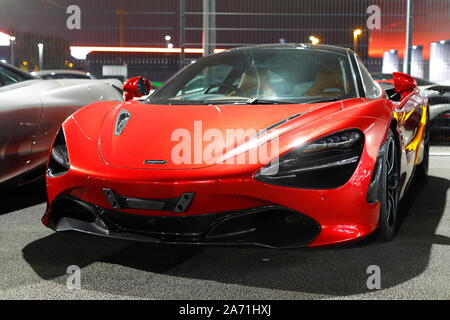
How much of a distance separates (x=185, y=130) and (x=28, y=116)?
176cm

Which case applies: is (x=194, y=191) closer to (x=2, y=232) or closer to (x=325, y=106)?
(x=325, y=106)

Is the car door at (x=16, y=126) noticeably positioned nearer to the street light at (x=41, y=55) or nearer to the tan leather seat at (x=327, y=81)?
the tan leather seat at (x=327, y=81)

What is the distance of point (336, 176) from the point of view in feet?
9.03

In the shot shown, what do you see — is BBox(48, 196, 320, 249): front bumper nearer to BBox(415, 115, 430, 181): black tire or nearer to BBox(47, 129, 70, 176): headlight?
BBox(47, 129, 70, 176): headlight

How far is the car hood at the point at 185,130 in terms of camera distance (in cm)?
283

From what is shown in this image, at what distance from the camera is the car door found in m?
4.12

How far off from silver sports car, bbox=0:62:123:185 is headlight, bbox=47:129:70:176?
1043 millimetres

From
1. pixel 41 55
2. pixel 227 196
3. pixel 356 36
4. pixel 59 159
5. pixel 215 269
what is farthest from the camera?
pixel 41 55

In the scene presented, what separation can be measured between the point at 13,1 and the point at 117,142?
746 cm

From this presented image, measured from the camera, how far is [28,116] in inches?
170

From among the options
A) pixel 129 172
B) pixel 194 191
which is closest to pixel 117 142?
pixel 129 172

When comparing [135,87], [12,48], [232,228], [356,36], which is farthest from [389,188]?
[12,48]

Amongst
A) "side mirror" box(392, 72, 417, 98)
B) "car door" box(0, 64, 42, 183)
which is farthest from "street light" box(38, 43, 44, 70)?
"side mirror" box(392, 72, 417, 98)

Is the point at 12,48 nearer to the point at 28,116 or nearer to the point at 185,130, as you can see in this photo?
the point at 28,116
